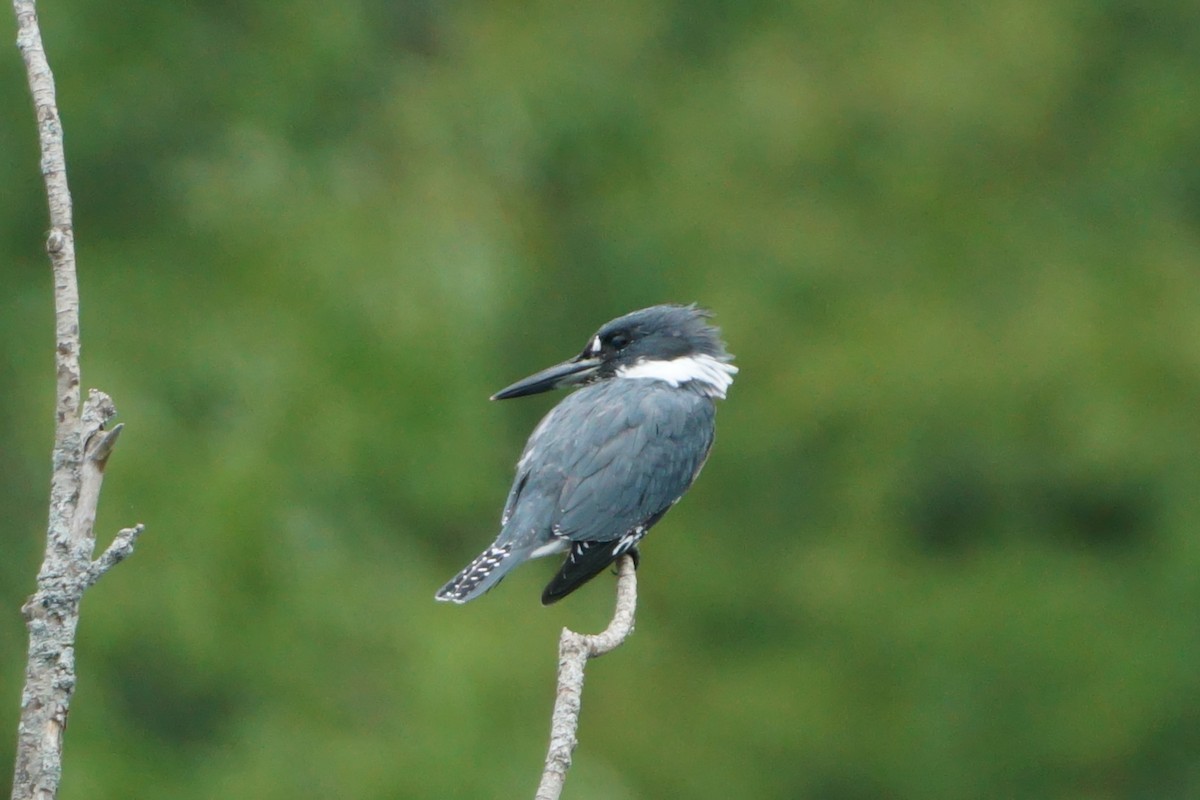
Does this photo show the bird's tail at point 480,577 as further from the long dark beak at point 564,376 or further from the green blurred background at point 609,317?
the green blurred background at point 609,317

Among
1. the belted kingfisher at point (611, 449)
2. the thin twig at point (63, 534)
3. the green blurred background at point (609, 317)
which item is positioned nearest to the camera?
the thin twig at point (63, 534)

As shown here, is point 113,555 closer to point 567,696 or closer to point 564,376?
point 567,696

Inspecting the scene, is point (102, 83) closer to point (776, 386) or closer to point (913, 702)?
point (776, 386)

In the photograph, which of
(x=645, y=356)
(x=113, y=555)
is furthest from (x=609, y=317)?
(x=113, y=555)

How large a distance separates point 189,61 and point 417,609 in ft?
5.77

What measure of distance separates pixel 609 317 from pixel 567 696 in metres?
4.32

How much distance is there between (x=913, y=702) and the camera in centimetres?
585

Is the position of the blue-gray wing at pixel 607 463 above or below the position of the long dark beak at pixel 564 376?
below

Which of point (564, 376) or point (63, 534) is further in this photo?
point (564, 376)

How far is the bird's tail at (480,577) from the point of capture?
9.64 feet

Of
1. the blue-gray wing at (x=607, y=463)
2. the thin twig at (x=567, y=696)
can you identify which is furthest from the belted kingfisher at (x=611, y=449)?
the thin twig at (x=567, y=696)

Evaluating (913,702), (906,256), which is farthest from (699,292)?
(913,702)

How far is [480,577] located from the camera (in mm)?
2984

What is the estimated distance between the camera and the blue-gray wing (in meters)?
3.17
